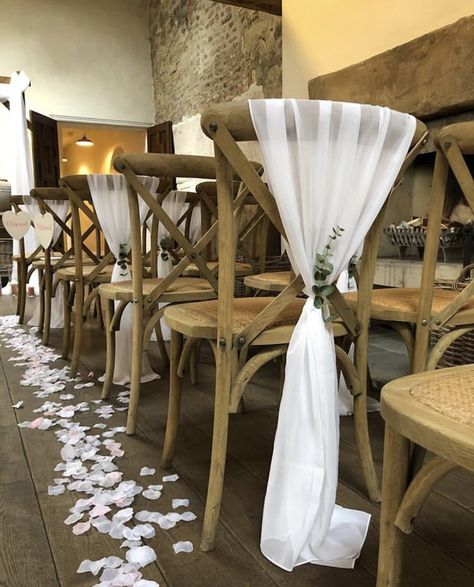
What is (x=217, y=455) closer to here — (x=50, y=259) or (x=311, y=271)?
(x=311, y=271)

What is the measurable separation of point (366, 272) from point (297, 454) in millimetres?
452

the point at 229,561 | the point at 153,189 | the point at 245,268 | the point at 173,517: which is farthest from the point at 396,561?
the point at 245,268

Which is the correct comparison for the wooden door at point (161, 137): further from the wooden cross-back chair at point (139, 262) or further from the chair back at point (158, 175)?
the chair back at point (158, 175)

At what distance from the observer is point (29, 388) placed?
2252mm

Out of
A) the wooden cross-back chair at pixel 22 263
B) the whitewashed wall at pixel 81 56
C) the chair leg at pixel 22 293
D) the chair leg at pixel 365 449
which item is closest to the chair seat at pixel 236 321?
the chair leg at pixel 365 449

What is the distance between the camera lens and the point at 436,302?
1.39 m

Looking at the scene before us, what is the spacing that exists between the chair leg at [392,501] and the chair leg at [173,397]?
758 millimetres

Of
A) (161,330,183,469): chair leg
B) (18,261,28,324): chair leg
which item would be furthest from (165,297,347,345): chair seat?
(18,261,28,324): chair leg

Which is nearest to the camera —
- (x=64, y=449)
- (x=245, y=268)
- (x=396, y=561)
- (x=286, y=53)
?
(x=396, y=561)

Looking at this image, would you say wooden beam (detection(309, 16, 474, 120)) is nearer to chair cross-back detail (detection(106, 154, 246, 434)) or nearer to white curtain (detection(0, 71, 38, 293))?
chair cross-back detail (detection(106, 154, 246, 434))

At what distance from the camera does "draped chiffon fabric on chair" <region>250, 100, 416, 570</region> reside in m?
0.98

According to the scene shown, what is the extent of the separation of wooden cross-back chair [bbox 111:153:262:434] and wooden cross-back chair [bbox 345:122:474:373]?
1.63ft

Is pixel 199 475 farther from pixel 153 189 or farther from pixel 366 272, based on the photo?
pixel 153 189

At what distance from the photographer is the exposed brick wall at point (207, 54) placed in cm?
464
